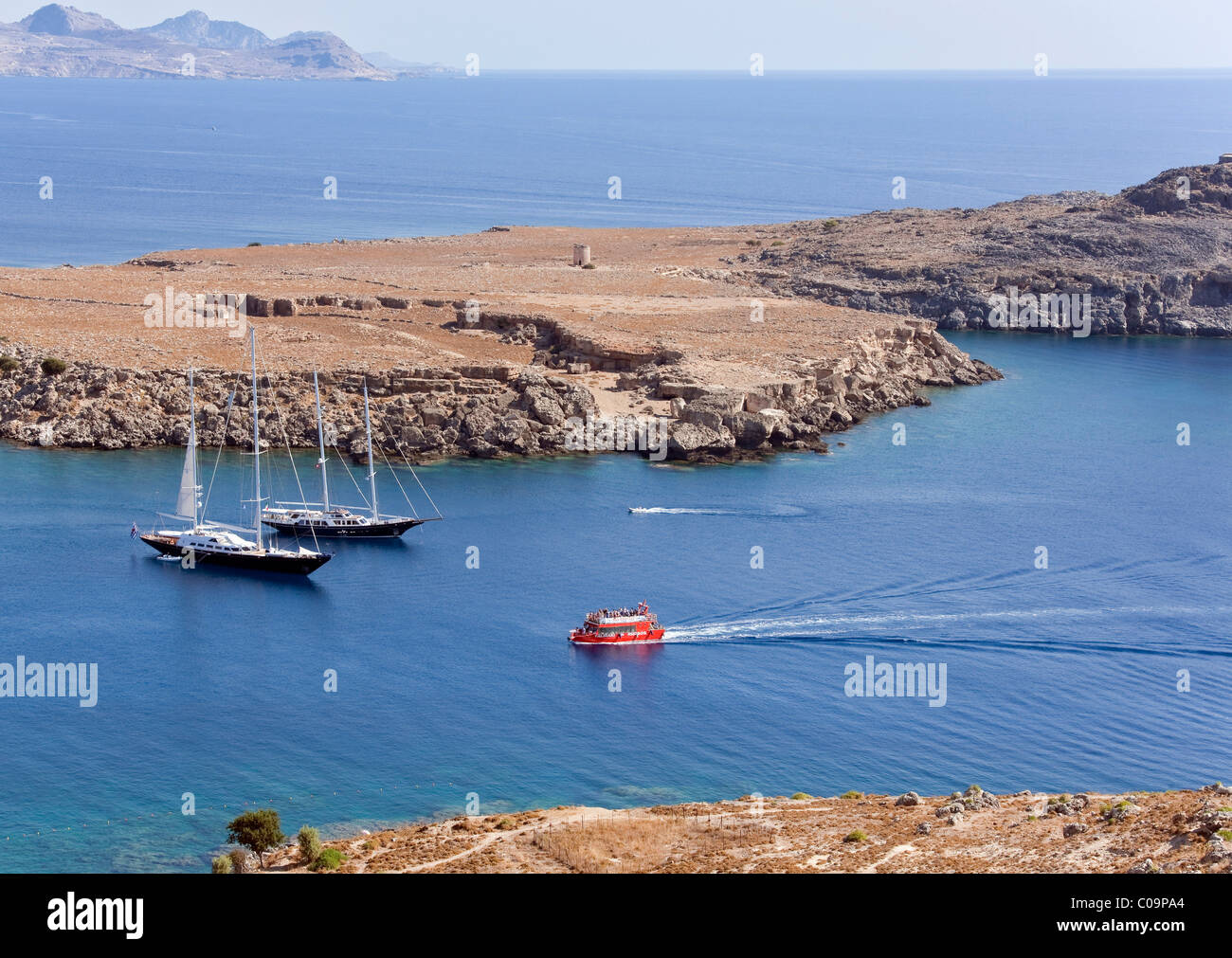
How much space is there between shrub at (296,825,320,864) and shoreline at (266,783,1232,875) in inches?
10.3

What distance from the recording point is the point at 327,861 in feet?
128

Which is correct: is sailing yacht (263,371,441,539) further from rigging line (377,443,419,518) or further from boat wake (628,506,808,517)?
boat wake (628,506,808,517)

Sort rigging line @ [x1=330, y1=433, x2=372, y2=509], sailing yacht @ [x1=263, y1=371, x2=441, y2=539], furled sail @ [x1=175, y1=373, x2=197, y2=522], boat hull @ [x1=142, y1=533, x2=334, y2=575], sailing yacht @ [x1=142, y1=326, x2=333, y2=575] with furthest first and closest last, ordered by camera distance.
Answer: rigging line @ [x1=330, y1=433, x2=372, y2=509] → sailing yacht @ [x1=263, y1=371, x2=441, y2=539] → furled sail @ [x1=175, y1=373, x2=197, y2=522] → sailing yacht @ [x1=142, y1=326, x2=333, y2=575] → boat hull @ [x1=142, y1=533, x2=334, y2=575]

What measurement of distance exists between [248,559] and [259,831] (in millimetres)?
28400

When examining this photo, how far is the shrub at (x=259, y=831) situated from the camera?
40469 millimetres

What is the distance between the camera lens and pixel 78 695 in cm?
5259

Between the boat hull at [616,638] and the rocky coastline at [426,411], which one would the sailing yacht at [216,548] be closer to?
the rocky coastline at [426,411]

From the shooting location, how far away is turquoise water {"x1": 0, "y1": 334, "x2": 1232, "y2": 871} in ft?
155

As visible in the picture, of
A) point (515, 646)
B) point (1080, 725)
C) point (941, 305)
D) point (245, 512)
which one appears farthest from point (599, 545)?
point (941, 305)

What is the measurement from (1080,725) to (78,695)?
107 feet
